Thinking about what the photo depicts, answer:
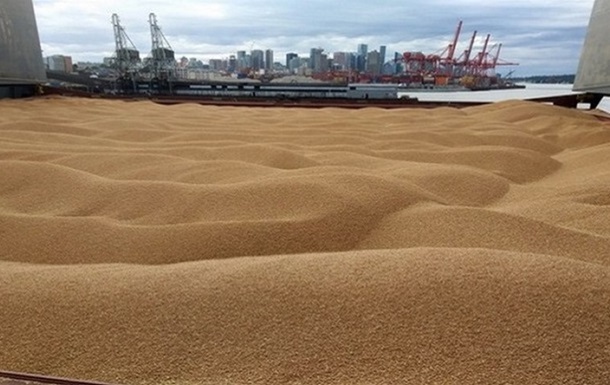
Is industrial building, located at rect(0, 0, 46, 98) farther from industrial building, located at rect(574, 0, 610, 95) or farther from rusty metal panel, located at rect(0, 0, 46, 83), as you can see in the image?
industrial building, located at rect(574, 0, 610, 95)

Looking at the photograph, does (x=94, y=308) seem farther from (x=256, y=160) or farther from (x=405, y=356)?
(x=256, y=160)

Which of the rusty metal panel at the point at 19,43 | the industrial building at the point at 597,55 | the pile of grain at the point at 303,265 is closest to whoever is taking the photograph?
the pile of grain at the point at 303,265

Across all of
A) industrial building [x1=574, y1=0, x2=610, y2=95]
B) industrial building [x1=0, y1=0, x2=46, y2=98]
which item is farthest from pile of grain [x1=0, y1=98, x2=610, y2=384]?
industrial building [x1=0, y1=0, x2=46, y2=98]

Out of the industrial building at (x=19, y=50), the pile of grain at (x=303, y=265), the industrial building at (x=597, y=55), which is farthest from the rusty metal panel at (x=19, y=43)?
the industrial building at (x=597, y=55)

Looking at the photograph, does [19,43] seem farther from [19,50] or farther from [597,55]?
[597,55]

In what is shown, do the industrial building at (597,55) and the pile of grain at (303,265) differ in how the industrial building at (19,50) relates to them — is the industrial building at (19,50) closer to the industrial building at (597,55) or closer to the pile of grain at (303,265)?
the pile of grain at (303,265)

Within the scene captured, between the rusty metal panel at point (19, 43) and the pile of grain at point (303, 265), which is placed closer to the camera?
the pile of grain at point (303, 265)

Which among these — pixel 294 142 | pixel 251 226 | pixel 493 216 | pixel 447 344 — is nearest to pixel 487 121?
pixel 294 142

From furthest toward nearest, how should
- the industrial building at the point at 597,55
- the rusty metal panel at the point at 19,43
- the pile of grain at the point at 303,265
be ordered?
1. the rusty metal panel at the point at 19,43
2. the industrial building at the point at 597,55
3. the pile of grain at the point at 303,265

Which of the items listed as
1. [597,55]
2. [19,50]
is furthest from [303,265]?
[19,50]
